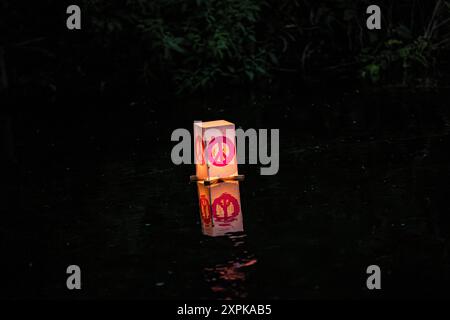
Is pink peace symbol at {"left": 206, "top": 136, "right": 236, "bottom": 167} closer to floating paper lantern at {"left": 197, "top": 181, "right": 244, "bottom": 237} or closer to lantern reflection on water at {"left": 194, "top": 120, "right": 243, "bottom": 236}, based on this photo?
lantern reflection on water at {"left": 194, "top": 120, "right": 243, "bottom": 236}

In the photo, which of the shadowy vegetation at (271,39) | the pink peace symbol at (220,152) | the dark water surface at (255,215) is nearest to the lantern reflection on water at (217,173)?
the pink peace symbol at (220,152)

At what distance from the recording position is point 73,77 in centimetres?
1802

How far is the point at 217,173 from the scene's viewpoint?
10.7m

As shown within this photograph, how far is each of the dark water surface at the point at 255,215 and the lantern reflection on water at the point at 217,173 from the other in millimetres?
151

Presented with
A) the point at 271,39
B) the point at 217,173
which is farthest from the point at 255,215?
the point at 271,39

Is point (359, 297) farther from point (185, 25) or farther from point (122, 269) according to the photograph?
point (185, 25)

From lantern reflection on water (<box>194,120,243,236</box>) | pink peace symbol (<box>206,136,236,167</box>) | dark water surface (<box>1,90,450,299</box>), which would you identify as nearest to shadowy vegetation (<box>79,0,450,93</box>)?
dark water surface (<box>1,90,450,299</box>)

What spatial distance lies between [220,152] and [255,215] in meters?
0.98

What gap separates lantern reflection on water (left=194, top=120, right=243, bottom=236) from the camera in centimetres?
988

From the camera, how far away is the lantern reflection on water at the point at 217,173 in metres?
9.88

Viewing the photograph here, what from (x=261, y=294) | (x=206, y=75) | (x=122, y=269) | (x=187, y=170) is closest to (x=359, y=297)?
(x=261, y=294)

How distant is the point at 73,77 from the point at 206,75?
7.03ft

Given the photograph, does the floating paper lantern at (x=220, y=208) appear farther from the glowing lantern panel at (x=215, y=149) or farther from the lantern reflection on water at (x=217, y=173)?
the glowing lantern panel at (x=215, y=149)

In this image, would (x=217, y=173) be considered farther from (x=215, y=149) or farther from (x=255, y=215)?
(x=255, y=215)
